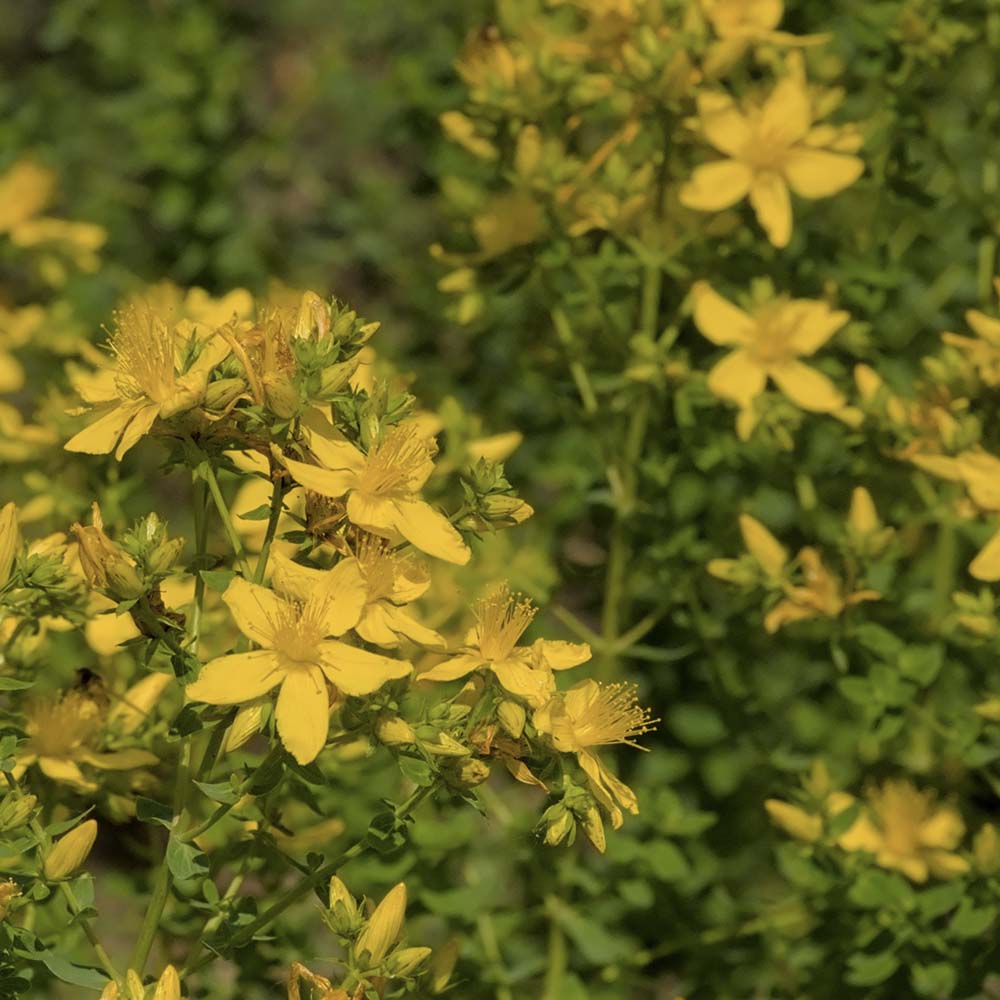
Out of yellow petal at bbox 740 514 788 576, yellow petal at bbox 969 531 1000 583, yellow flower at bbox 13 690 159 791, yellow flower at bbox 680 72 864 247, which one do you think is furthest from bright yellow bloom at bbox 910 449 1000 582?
yellow flower at bbox 13 690 159 791

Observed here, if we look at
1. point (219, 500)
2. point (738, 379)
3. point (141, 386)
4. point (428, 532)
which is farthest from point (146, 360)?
point (738, 379)

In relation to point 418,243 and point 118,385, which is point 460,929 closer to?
point 118,385

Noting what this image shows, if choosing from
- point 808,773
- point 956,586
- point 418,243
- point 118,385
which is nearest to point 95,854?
point 418,243

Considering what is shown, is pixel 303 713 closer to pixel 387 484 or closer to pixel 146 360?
pixel 387 484

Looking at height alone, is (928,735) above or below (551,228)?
below

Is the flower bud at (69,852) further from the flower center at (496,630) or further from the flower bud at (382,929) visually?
the flower center at (496,630)

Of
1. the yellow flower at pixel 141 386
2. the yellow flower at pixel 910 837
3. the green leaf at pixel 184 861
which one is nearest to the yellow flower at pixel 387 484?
the yellow flower at pixel 141 386
